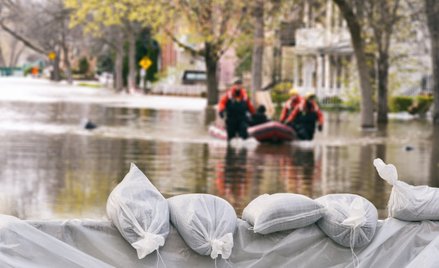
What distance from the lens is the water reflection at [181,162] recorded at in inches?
610

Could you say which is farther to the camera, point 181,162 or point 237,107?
point 237,107

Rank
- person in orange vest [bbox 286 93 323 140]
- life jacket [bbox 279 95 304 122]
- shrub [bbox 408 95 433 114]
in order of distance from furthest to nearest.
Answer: shrub [bbox 408 95 433 114] < life jacket [bbox 279 95 304 122] < person in orange vest [bbox 286 93 323 140]

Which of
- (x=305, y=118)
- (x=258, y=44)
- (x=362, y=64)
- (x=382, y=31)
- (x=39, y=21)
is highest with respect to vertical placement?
(x=39, y=21)

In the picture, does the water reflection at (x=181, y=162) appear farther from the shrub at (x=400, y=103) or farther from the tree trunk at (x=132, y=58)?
the tree trunk at (x=132, y=58)

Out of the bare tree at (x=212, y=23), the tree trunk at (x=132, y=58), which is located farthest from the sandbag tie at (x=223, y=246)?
the tree trunk at (x=132, y=58)

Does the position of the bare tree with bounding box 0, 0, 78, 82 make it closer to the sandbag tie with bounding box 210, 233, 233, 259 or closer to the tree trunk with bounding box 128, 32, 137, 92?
the tree trunk with bounding box 128, 32, 137, 92

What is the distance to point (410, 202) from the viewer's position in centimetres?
661

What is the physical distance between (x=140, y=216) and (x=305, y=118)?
75.9 ft

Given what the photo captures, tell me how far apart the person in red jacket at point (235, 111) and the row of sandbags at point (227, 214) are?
68.4 feet

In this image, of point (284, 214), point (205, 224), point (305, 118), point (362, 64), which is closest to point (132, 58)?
point (362, 64)

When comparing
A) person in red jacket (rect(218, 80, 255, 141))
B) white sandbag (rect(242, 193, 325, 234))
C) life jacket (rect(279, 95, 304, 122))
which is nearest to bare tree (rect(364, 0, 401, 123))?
life jacket (rect(279, 95, 304, 122))

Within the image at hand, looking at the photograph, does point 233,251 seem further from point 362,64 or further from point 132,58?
point 132,58

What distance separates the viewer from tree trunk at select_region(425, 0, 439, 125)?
41.3 m

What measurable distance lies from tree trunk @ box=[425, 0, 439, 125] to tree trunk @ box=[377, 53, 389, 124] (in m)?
1.73
